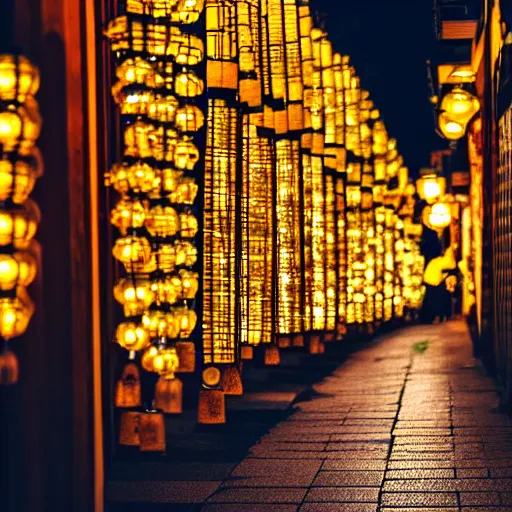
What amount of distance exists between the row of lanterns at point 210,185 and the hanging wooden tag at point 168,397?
16mm

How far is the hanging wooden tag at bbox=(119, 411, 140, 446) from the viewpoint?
11898mm

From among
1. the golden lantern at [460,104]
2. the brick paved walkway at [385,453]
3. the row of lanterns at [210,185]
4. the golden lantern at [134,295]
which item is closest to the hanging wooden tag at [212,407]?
the row of lanterns at [210,185]

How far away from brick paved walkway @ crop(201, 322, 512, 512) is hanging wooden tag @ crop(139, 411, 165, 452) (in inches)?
32.8

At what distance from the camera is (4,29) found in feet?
23.2

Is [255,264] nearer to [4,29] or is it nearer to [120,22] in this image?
[120,22]

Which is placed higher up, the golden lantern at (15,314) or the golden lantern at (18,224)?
the golden lantern at (18,224)

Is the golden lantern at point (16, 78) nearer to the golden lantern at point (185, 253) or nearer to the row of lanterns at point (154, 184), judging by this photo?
the row of lanterns at point (154, 184)

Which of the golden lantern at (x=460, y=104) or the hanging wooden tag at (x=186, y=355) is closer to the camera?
the hanging wooden tag at (x=186, y=355)

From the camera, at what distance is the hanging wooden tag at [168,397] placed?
41.0 feet

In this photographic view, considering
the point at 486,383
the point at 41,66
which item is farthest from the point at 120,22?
the point at 486,383

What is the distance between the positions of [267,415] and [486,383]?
491cm

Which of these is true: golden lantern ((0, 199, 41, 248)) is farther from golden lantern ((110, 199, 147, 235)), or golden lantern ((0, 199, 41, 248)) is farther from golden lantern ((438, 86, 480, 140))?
golden lantern ((438, 86, 480, 140))

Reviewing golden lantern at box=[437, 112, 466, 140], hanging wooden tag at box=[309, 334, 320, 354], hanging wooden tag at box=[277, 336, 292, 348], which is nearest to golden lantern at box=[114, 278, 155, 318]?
hanging wooden tag at box=[277, 336, 292, 348]

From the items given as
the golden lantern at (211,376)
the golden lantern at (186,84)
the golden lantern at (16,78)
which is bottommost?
the golden lantern at (211,376)
